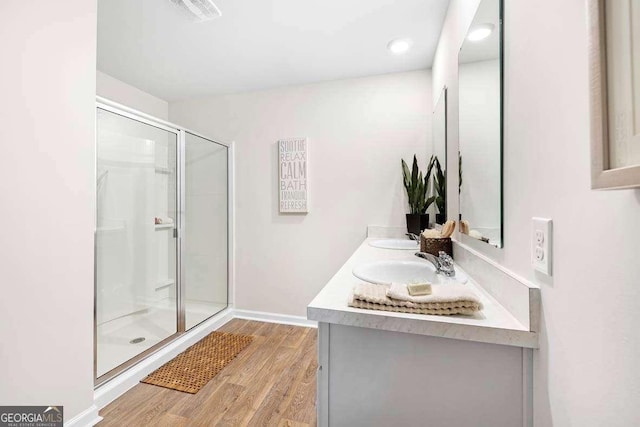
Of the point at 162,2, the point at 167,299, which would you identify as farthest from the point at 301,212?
the point at 162,2

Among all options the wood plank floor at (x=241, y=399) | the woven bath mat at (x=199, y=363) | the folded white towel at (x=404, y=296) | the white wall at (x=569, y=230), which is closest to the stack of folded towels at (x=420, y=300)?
the folded white towel at (x=404, y=296)

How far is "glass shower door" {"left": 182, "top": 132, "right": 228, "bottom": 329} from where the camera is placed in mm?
2562

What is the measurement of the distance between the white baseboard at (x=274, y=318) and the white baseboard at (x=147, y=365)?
0.25 m

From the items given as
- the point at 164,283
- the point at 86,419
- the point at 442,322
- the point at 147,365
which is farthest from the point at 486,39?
the point at 164,283

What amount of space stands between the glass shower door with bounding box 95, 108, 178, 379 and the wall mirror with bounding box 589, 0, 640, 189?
229 centimetres

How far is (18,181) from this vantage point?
3.73ft

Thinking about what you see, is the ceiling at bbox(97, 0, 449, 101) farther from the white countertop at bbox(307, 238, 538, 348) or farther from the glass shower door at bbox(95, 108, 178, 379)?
the white countertop at bbox(307, 238, 538, 348)

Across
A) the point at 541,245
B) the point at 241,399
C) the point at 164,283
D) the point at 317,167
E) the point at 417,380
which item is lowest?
the point at 241,399

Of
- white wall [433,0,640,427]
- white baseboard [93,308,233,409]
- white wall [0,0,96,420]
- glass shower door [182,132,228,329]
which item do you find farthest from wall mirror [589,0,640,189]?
glass shower door [182,132,228,329]

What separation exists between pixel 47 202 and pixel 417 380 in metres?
1.61

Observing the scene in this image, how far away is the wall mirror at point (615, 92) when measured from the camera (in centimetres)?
37

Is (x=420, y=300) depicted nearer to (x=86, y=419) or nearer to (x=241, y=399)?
(x=241, y=399)

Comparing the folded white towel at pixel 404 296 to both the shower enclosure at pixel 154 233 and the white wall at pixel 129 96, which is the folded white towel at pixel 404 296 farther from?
the white wall at pixel 129 96

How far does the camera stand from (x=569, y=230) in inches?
23.0
